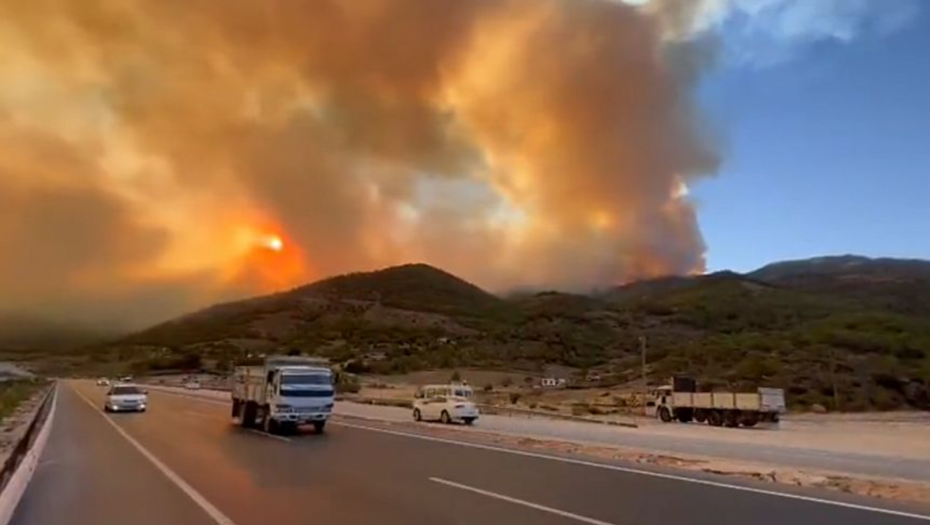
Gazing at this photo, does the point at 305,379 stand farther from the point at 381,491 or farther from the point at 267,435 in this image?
the point at 381,491

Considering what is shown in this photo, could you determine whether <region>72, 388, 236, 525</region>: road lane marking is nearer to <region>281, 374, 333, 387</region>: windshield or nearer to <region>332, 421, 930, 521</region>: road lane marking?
<region>281, 374, 333, 387</region>: windshield

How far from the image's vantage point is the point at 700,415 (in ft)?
168

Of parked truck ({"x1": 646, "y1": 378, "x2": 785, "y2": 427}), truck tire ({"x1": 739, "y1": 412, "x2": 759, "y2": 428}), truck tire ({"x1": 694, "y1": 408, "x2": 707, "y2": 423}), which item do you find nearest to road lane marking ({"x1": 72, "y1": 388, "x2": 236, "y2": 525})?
truck tire ({"x1": 739, "y1": 412, "x2": 759, "y2": 428})

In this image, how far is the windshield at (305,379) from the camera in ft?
105

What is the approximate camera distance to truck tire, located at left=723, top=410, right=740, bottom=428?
48.1m

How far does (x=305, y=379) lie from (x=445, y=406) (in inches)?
369

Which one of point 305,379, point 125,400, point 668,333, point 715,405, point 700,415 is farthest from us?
point 668,333

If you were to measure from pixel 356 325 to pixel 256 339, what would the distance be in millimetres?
25720

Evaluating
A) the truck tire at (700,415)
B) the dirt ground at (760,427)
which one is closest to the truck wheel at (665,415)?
the dirt ground at (760,427)

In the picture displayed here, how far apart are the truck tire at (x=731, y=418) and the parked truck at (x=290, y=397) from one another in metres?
25.4

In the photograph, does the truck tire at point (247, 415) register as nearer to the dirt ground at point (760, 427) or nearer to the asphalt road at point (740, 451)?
the asphalt road at point (740, 451)

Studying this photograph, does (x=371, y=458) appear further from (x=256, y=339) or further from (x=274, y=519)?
(x=256, y=339)

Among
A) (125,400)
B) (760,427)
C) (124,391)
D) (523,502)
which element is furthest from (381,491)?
(124,391)

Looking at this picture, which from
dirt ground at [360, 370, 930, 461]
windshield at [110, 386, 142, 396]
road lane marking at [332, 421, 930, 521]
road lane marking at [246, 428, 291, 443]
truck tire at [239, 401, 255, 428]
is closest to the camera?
road lane marking at [332, 421, 930, 521]
